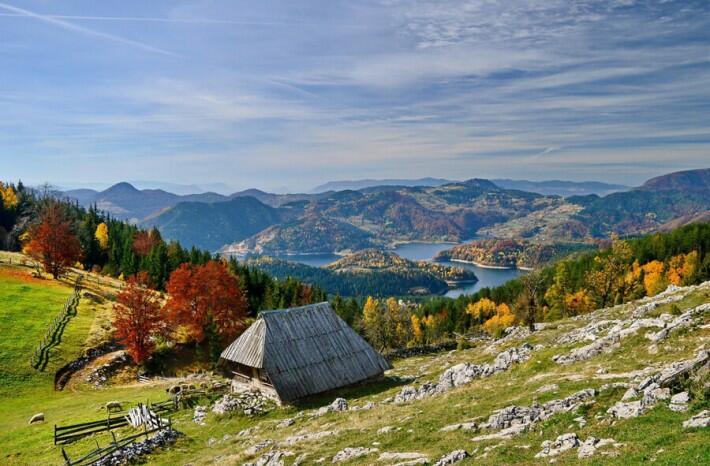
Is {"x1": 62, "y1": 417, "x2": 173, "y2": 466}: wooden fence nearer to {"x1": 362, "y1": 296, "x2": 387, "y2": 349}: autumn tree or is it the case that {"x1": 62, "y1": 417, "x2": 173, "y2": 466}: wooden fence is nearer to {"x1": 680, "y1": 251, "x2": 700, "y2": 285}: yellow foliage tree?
{"x1": 362, "y1": 296, "x2": 387, "y2": 349}: autumn tree

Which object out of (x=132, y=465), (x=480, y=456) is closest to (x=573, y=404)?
(x=480, y=456)

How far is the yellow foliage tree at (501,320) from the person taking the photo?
373ft

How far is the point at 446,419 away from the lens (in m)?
25.5

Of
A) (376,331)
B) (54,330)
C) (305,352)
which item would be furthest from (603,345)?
(54,330)

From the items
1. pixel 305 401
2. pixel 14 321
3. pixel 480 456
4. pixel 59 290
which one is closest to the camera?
pixel 480 456

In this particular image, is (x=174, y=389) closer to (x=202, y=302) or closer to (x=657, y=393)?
(x=202, y=302)

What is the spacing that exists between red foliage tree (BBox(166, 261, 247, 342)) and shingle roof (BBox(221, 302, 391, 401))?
2427cm

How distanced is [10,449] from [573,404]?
39.8m

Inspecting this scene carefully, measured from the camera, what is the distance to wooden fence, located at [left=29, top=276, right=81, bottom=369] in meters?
58.9

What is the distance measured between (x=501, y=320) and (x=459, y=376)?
9006 cm

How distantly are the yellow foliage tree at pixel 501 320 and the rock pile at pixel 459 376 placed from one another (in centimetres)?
7058

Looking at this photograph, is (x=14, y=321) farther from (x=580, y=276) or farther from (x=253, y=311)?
(x=580, y=276)

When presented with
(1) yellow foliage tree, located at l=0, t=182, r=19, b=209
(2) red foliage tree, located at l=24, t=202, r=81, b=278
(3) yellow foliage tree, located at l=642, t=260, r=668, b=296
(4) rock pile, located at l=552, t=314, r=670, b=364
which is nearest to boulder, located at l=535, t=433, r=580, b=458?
(4) rock pile, located at l=552, t=314, r=670, b=364

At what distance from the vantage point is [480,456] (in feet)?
61.2
